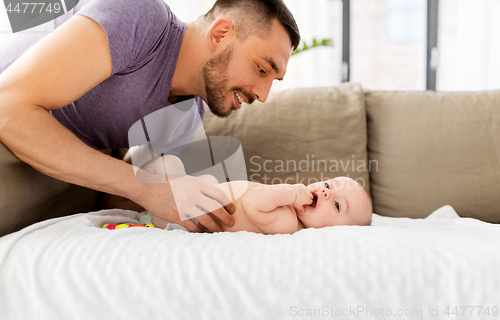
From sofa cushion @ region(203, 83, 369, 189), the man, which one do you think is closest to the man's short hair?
the man

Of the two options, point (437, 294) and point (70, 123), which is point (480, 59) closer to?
point (437, 294)

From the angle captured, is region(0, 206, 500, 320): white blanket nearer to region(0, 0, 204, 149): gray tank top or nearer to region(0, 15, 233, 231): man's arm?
region(0, 15, 233, 231): man's arm

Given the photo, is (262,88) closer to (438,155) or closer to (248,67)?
(248,67)

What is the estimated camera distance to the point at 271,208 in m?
0.84

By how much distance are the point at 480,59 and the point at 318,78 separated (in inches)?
50.3

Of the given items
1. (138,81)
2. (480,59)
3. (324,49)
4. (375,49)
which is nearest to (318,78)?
(324,49)

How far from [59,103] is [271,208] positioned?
1.83 ft

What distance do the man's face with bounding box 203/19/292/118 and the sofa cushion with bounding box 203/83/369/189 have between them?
0.18 meters

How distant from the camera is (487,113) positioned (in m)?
1.28

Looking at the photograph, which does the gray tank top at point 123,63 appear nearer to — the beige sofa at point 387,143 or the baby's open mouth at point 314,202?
the beige sofa at point 387,143

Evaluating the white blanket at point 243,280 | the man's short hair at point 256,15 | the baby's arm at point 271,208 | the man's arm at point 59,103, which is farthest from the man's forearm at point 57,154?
the man's short hair at point 256,15

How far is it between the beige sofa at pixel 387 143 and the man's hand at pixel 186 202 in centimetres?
48

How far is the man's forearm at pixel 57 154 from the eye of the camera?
0.67 m

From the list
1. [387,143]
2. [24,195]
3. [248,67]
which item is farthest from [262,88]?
[24,195]
